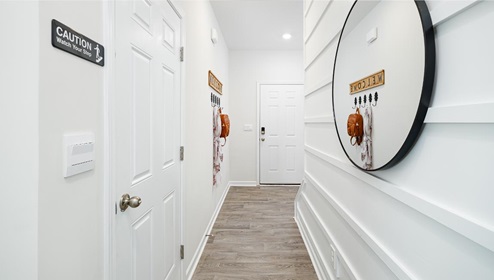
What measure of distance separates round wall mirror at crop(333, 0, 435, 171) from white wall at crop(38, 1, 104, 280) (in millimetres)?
1058

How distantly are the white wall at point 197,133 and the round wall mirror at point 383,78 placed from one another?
45.1 inches

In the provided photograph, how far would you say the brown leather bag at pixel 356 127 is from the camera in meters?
1.25

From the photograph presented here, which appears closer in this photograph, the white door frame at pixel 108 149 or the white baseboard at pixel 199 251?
the white door frame at pixel 108 149

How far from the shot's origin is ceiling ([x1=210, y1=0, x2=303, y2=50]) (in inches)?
126

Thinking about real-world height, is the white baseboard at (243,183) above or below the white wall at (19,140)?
below

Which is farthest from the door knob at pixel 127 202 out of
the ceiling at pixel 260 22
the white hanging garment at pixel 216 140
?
the ceiling at pixel 260 22

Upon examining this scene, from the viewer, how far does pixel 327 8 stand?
1.91 metres

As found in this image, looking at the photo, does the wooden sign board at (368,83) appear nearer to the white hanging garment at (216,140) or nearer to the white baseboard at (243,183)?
the white hanging garment at (216,140)

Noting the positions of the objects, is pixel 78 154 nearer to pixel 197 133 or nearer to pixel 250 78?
pixel 197 133

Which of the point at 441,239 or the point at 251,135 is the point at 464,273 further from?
the point at 251,135

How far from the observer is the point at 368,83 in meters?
1.21

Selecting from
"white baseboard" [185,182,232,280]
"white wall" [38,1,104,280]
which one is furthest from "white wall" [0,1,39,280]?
"white baseboard" [185,182,232,280]

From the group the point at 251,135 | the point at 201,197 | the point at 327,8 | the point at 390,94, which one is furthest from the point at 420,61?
the point at 251,135

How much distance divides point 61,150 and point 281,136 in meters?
4.58
